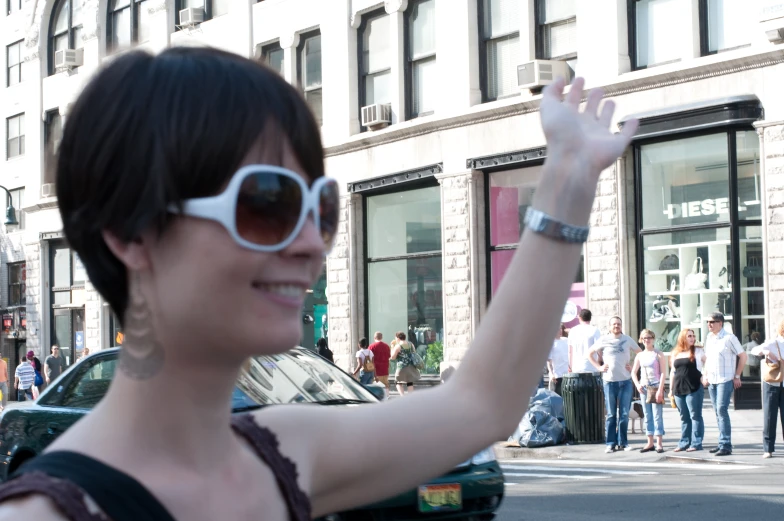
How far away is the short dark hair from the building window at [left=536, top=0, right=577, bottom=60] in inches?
899

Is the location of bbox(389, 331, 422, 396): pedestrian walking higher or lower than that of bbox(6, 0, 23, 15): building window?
lower

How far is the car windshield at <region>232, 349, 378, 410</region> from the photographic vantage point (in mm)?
8633

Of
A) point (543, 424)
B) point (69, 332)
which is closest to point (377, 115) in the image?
point (543, 424)

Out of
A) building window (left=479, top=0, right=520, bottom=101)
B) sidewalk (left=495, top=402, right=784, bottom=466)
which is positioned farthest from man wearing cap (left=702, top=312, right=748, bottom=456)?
building window (left=479, top=0, right=520, bottom=101)

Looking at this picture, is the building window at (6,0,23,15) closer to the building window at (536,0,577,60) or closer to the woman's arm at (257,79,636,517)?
the building window at (536,0,577,60)

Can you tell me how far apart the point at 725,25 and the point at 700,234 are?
3685 millimetres

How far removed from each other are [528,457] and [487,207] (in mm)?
9529

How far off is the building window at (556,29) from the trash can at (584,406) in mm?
8615

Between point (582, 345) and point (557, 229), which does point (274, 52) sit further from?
point (557, 229)

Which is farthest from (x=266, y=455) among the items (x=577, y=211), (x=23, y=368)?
(x=23, y=368)

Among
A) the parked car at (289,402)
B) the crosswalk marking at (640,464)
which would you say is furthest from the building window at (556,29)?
the parked car at (289,402)

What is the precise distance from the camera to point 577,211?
6.21 ft

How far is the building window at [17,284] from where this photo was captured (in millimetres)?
41625

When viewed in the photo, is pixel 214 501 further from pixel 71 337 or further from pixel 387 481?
pixel 71 337
